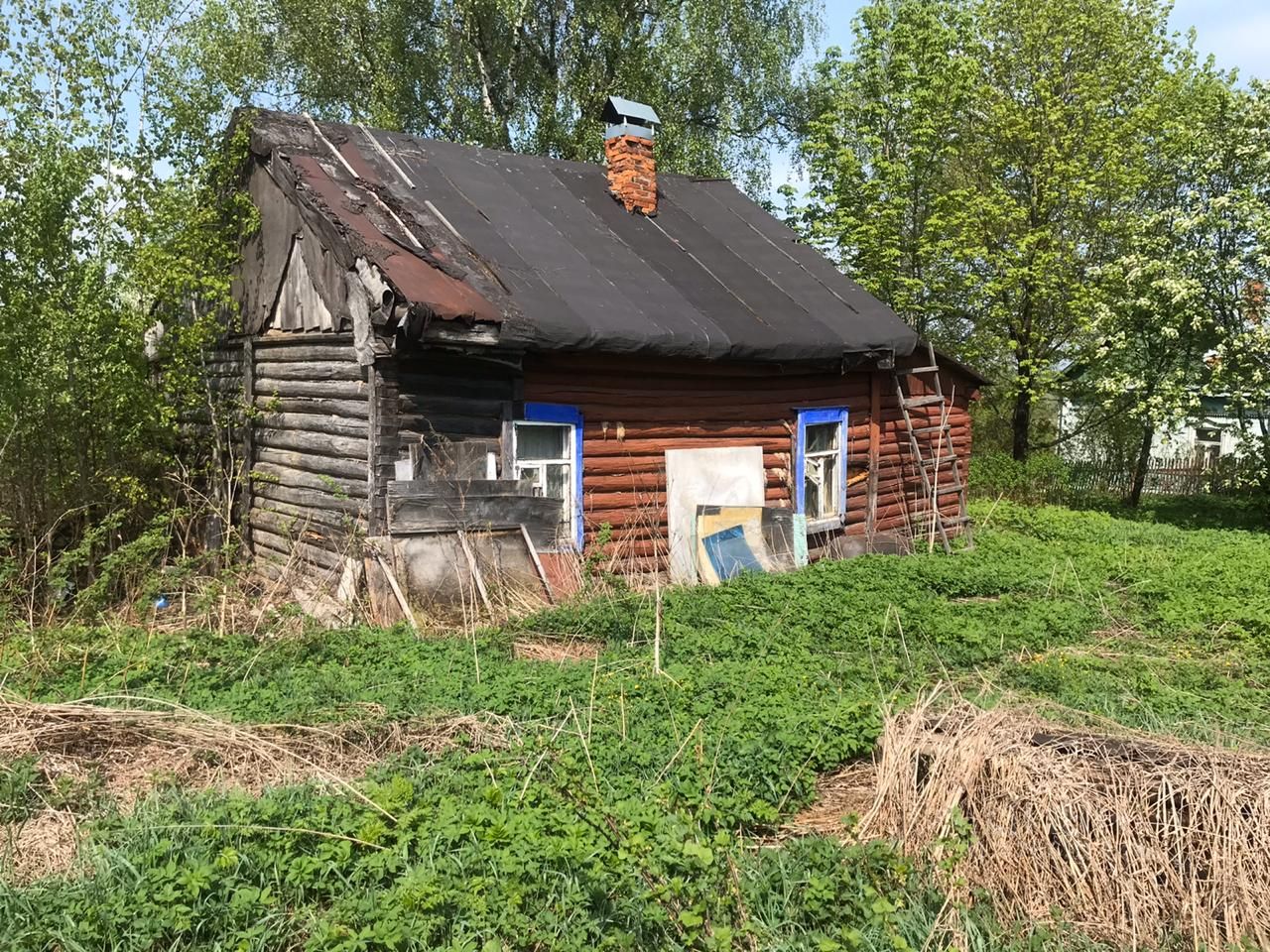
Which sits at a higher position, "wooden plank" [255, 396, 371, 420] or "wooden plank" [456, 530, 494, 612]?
"wooden plank" [255, 396, 371, 420]

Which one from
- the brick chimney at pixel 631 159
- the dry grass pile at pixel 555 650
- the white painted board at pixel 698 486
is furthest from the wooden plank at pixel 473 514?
the brick chimney at pixel 631 159

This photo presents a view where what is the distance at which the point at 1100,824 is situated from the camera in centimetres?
383

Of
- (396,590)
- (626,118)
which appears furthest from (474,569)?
(626,118)

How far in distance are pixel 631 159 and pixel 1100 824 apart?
35.7 ft

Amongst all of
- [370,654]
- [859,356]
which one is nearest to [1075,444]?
[859,356]

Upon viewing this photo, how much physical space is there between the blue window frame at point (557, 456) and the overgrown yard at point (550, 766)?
65.5 inches

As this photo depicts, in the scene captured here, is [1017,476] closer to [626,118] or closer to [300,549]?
[626,118]

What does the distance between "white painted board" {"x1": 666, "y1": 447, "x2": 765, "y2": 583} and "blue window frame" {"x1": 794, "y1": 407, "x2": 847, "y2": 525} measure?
105 centimetres

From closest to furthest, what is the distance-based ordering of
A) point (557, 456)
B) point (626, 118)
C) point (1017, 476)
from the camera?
point (557, 456), point (626, 118), point (1017, 476)

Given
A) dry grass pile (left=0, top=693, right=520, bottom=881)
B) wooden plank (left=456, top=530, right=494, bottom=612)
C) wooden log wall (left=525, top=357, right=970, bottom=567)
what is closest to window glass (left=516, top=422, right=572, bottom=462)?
wooden log wall (left=525, top=357, right=970, bottom=567)

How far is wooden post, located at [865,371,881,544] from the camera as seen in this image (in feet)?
43.5

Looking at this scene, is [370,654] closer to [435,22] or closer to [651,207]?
[651,207]

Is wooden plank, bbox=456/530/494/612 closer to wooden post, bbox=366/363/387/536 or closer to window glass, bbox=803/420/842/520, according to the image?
wooden post, bbox=366/363/387/536

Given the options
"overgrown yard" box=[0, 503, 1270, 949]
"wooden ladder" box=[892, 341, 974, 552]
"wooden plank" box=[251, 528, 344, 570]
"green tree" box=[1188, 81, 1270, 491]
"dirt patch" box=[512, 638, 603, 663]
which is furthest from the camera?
"green tree" box=[1188, 81, 1270, 491]
